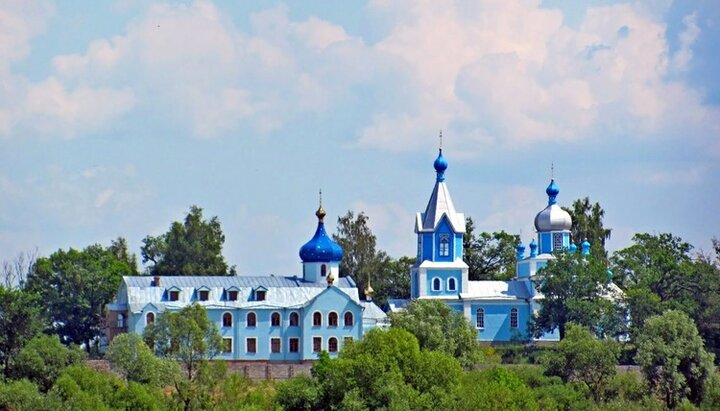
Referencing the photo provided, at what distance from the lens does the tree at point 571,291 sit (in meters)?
64.9

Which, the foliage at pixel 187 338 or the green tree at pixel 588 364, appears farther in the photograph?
the foliage at pixel 187 338

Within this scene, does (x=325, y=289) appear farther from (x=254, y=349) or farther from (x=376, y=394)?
(x=376, y=394)

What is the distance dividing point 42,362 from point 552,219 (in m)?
28.8

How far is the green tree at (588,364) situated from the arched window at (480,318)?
1631 centimetres

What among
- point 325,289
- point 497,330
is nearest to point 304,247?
point 325,289

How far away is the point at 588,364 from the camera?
52688mm

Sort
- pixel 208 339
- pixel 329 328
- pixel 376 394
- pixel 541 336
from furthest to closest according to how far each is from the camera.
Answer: pixel 541 336
pixel 329 328
pixel 208 339
pixel 376 394

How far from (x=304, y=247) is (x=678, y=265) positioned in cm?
1418

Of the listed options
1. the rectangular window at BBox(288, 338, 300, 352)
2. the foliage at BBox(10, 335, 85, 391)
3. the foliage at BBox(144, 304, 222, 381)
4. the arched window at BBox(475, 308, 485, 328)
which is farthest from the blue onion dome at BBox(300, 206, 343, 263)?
the foliage at BBox(10, 335, 85, 391)

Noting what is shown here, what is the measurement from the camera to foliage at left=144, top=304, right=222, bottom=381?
52875 mm

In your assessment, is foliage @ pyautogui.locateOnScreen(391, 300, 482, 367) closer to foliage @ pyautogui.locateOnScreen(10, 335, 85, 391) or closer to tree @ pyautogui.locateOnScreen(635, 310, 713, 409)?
tree @ pyautogui.locateOnScreen(635, 310, 713, 409)

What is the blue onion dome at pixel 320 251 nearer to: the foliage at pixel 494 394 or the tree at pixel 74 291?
the tree at pixel 74 291

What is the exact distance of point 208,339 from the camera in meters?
54.2

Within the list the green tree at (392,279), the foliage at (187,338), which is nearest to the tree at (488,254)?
the green tree at (392,279)
